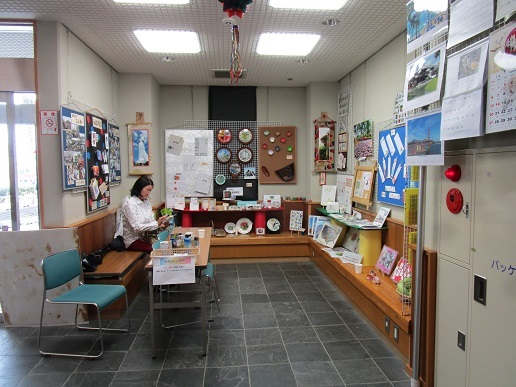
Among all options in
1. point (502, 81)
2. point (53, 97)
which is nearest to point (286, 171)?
point (53, 97)

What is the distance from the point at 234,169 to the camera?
6.35 m

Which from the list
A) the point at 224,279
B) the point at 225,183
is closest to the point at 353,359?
the point at 224,279

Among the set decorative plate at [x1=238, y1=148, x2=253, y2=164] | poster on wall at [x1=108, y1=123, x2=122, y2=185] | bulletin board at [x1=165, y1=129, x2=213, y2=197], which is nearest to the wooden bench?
poster on wall at [x1=108, y1=123, x2=122, y2=185]

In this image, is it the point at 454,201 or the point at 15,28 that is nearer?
the point at 454,201

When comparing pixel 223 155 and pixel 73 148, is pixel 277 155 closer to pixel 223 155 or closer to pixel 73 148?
pixel 223 155

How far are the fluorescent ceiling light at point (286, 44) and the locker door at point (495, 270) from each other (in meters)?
2.88

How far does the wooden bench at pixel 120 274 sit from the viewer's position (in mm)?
3668

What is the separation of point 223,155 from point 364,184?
2.69m

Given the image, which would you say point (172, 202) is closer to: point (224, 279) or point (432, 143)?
point (224, 279)

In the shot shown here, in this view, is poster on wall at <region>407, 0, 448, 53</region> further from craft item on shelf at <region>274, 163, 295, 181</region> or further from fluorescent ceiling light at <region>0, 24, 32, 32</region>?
craft item on shelf at <region>274, 163, 295, 181</region>

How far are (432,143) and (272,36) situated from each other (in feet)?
8.64

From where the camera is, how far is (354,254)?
4.50m

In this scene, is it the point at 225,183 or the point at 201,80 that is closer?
the point at 201,80

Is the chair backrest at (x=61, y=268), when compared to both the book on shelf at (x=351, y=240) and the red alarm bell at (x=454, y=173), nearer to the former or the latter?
the red alarm bell at (x=454, y=173)
